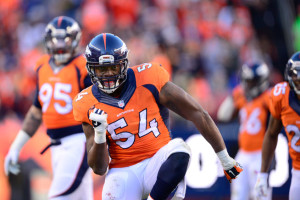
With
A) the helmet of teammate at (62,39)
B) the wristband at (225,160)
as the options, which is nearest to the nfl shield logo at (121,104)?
the wristband at (225,160)

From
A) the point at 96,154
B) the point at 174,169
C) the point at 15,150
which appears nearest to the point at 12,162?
the point at 15,150

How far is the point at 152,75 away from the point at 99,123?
1.93ft

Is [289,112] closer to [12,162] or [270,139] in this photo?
[270,139]

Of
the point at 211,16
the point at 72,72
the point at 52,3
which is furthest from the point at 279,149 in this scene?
the point at 52,3

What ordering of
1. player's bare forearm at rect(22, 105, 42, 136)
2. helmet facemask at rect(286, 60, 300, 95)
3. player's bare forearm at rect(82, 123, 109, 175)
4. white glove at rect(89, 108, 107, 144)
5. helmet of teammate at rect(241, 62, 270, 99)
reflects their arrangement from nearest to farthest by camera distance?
1. white glove at rect(89, 108, 107, 144)
2. player's bare forearm at rect(82, 123, 109, 175)
3. helmet facemask at rect(286, 60, 300, 95)
4. player's bare forearm at rect(22, 105, 42, 136)
5. helmet of teammate at rect(241, 62, 270, 99)

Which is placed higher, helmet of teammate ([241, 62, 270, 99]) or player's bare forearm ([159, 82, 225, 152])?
player's bare forearm ([159, 82, 225, 152])

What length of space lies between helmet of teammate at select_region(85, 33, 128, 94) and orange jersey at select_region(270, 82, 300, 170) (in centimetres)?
147

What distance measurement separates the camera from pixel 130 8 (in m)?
11.3

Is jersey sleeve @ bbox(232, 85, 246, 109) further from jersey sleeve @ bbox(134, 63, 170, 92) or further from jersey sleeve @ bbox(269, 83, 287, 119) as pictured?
jersey sleeve @ bbox(134, 63, 170, 92)

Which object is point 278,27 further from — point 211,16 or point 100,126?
point 100,126

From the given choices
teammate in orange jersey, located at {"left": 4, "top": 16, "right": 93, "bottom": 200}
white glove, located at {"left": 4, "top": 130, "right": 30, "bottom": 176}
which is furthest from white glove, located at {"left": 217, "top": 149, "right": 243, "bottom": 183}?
white glove, located at {"left": 4, "top": 130, "right": 30, "bottom": 176}

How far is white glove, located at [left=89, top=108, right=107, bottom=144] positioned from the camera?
3.89 m

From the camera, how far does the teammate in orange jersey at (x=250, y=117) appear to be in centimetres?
668

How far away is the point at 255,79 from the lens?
22.7 feet
